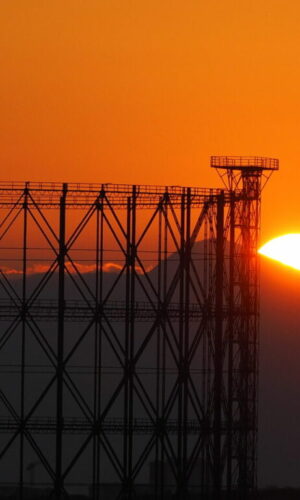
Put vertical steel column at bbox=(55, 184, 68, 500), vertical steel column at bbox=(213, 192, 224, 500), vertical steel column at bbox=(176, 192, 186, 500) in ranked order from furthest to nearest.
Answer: vertical steel column at bbox=(213, 192, 224, 500), vertical steel column at bbox=(176, 192, 186, 500), vertical steel column at bbox=(55, 184, 68, 500)

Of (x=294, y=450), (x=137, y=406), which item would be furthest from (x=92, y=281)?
(x=294, y=450)

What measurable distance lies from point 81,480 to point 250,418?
46010 millimetres

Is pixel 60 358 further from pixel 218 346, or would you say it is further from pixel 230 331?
pixel 230 331

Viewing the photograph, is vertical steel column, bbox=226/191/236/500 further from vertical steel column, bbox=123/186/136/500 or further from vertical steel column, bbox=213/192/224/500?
vertical steel column, bbox=123/186/136/500

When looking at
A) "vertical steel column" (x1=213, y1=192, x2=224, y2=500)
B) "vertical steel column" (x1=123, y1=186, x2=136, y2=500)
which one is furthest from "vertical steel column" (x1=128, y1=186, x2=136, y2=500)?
"vertical steel column" (x1=213, y1=192, x2=224, y2=500)

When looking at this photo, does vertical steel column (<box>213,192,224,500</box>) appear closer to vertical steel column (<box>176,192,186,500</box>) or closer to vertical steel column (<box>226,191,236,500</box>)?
vertical steel column (<box>226,191,236,500</box>)

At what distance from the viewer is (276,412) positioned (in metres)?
102

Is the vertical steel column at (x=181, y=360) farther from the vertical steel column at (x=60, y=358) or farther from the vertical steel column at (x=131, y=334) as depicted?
the vertical steel column at (x=60, y=358)

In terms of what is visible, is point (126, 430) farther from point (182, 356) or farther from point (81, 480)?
point (81, 480)

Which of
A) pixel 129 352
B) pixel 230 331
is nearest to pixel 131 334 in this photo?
pixel 129 352

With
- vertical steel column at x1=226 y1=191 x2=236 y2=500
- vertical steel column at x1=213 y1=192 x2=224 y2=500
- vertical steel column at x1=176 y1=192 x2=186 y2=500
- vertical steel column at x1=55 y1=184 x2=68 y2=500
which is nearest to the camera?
vertical steel column at x1=55 y1=184 x2=68 y2=500

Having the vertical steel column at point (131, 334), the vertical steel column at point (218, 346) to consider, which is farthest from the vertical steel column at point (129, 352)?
the vertical steel column at point (218, 346)

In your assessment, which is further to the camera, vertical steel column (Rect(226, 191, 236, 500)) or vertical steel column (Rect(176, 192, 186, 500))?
vertical steel column (Rect(226, 191, 236, 500))

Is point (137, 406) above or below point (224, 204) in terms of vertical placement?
below
